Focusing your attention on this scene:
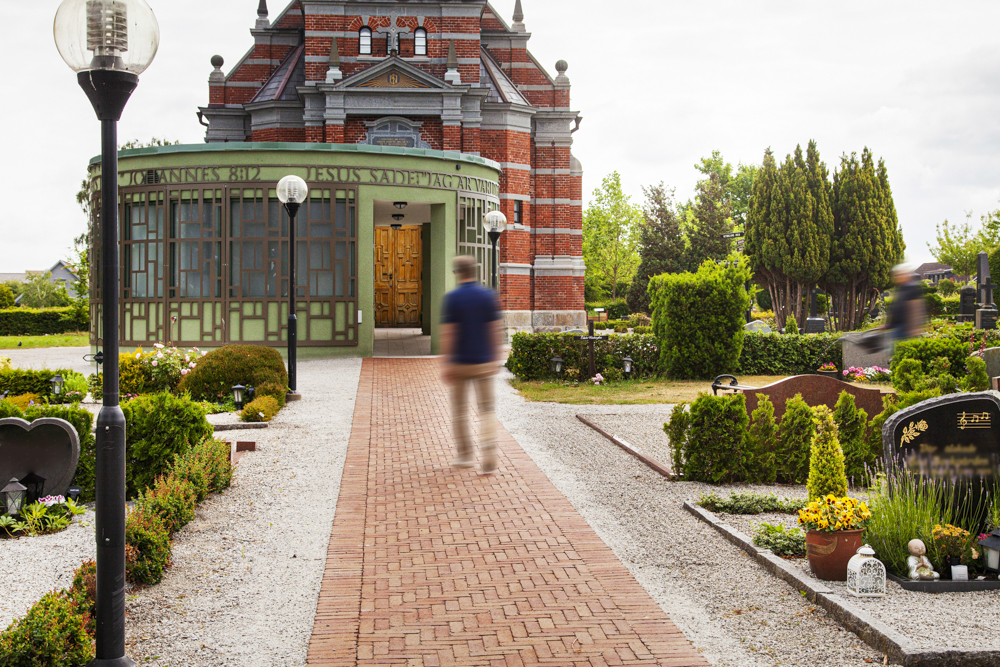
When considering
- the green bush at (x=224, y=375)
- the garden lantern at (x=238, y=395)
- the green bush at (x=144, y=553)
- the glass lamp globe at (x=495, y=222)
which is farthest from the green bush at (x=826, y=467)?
the glass lamp globe at (x=495, y=222)

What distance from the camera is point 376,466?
332 inches

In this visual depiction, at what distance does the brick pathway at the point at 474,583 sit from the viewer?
4.13 m

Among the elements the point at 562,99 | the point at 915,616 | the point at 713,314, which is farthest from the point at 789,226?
the point at 915,616

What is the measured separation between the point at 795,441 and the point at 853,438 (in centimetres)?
64

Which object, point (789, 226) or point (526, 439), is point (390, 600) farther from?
point (789, 226)

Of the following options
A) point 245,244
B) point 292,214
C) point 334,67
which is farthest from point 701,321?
point 334,67

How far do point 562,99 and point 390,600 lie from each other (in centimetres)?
3194

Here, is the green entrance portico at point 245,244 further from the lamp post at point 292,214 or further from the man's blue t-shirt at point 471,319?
the man's blue t-shirt at point 471,319

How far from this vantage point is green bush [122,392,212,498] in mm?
7281

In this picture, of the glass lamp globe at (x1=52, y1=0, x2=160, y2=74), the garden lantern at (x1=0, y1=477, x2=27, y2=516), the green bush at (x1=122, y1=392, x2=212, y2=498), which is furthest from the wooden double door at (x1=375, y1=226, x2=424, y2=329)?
the glass lamp globe at (x1=52, y1=0, x2=160, y2=74)

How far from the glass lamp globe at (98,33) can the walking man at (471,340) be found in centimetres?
402

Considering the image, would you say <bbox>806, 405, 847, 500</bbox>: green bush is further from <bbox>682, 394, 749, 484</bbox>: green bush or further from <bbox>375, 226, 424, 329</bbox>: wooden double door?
<bbox>375, 226, 424, 329</bbox>: wooden double door

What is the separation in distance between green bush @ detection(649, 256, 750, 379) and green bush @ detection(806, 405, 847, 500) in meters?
11.0

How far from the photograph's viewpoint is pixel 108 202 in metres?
3.94
